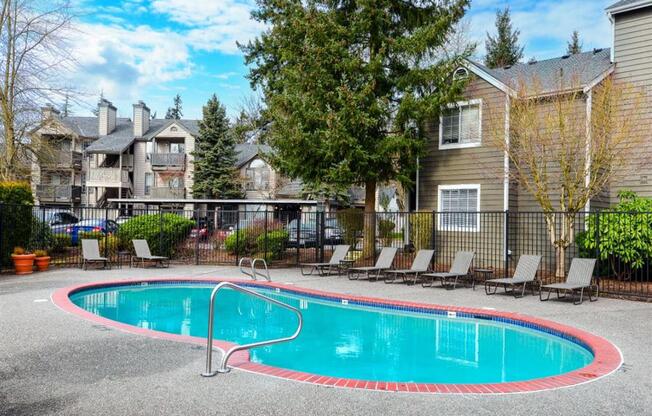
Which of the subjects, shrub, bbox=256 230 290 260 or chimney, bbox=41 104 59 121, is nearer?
shrub, bbox=256 230 290 260

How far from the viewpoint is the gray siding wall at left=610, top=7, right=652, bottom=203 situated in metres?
15.3

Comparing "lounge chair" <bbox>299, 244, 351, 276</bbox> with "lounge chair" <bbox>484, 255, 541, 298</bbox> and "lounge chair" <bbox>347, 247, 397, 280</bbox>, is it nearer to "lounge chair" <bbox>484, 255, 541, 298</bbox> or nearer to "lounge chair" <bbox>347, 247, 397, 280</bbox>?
"lounge chair" <bbox>347, 247, 397, 280</bbox>

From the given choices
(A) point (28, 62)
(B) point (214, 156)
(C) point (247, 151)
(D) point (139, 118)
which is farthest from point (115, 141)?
(A) point (28, 62)

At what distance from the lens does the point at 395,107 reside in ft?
58.7

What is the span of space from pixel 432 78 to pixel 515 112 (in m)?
3.19

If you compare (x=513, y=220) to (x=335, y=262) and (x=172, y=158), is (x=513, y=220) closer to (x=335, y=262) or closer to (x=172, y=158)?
(x=335, y=262)

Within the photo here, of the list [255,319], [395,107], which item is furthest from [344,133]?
[255,319]

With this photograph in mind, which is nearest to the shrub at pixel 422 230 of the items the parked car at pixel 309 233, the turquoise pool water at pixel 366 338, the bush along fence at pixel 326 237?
the bush along fence at pixel 326 237

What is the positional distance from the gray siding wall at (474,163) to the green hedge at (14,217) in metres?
13.0

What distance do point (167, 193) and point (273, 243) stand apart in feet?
80.7

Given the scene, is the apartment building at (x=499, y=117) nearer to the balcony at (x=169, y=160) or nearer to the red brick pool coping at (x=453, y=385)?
the red brick pool coping at (x=453, y=385)

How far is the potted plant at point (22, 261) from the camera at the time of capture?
14.7 metres

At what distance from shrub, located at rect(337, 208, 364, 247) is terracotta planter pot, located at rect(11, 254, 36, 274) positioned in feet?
33.2

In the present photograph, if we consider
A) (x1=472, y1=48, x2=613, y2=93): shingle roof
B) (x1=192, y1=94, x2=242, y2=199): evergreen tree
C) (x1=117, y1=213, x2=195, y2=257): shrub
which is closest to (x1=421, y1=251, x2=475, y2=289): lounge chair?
(x1=472, y1=48, x2=613, y2=93): shingle roof
